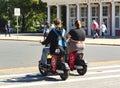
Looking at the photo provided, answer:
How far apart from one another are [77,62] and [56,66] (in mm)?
1151

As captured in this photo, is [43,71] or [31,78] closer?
[31,78]

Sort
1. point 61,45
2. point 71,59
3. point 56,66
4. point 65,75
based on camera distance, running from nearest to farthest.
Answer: point 65,75 → point 56,66 → point 61,45 → point 71,59

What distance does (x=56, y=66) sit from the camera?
1393 centimetres

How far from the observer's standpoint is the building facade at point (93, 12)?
56.7 m

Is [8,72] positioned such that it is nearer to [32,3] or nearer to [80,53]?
[80,53]

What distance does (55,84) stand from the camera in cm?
1276

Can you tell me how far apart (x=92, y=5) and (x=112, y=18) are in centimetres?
513

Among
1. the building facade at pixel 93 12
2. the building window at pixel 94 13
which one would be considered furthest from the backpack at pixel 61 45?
the building window at pixel 94 13

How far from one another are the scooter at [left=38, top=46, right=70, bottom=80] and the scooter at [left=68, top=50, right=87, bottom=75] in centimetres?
72

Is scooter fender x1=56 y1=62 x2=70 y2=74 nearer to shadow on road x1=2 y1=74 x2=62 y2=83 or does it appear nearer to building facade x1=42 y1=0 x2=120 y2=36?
shadow on road x1=2 y1=74 x2=62 y2=83

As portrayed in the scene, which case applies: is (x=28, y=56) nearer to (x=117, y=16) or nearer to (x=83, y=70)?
(x=83, y=70)

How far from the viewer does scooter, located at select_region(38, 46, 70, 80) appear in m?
13.6

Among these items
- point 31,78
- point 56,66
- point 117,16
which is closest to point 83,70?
point 56,66

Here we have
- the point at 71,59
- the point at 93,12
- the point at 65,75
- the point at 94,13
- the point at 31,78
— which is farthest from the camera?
the point at 93,12
